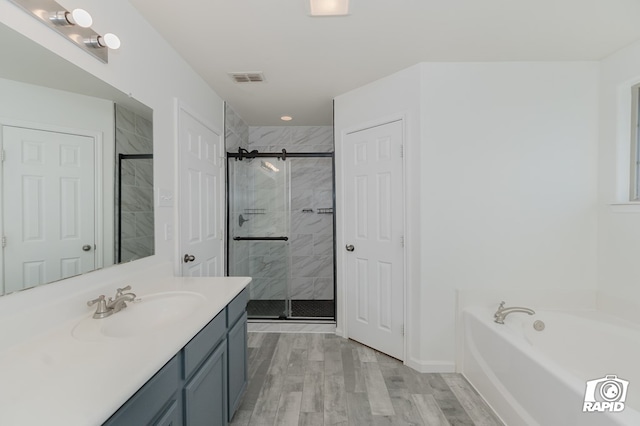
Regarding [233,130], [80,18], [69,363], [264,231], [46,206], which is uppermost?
[233,130]

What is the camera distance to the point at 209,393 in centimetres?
131

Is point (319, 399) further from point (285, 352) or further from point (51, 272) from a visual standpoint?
point (51, 272)

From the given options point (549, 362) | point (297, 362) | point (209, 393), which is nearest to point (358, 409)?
point (297, 362)

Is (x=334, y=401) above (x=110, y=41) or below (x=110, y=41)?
below

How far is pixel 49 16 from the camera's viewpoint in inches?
43.3

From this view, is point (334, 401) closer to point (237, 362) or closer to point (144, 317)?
point (237, 362)

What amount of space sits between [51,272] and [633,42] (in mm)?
3564

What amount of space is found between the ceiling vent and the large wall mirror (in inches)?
40.8

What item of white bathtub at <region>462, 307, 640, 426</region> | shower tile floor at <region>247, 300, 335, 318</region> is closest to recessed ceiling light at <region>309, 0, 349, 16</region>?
white bathtub at <region>462, 307, 640, 426</region>

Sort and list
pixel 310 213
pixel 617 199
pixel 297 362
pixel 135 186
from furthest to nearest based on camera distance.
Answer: pixel 310 213 → pixel 297 362 → pixel 617 199 → pixel 135 186

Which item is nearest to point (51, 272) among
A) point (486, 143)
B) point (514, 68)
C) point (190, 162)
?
point (190, 162)

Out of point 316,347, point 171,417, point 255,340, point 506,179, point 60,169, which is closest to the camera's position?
point 171,417

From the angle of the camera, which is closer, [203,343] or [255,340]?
[203,343]

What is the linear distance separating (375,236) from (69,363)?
2.16 m
